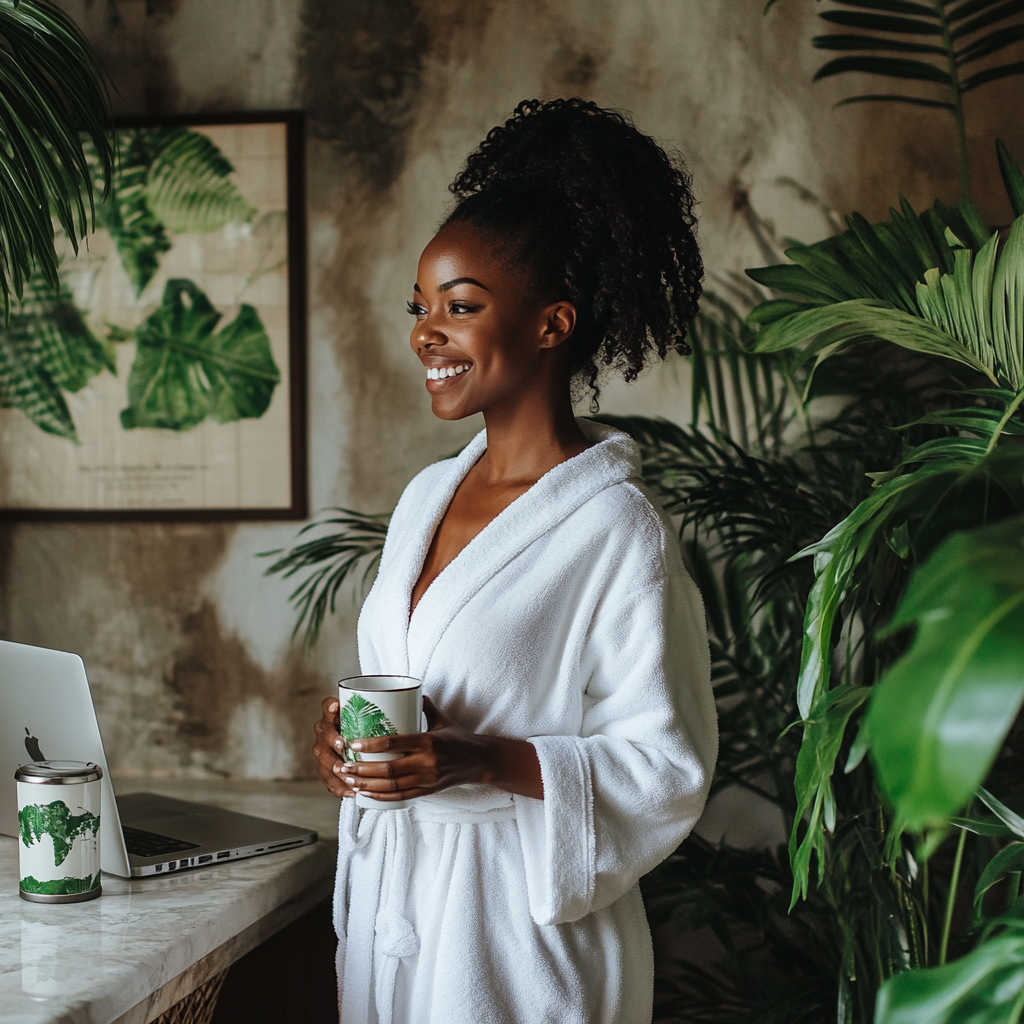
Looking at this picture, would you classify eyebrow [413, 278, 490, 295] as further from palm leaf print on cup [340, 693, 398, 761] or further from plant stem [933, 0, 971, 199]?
plant stem [933, 0, 971, 199]

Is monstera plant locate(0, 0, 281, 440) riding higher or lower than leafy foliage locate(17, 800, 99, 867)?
higher

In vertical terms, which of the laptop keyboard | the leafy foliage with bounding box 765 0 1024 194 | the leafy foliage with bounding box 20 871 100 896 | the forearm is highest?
the leafy foliage with bounding box 765 0 1024 194

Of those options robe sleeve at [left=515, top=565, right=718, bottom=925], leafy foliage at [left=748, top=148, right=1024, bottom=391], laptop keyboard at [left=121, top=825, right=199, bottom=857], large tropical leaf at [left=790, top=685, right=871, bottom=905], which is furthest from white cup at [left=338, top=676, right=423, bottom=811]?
leafy foliage at [left=748, top=148, right=1024, bottom=391]

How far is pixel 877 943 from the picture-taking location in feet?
4.96

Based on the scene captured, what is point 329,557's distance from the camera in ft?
6.44

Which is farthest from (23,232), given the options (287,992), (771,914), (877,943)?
(771,914)

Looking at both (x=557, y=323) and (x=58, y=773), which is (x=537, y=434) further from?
(x=58, y=773)

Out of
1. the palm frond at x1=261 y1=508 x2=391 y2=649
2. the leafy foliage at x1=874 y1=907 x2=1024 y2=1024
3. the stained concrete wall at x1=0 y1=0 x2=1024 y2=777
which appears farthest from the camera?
the stained concrete wall at x1=0 y1=0 x2=1024 y2=777

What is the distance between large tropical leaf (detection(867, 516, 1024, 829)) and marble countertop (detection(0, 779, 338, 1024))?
81 cm

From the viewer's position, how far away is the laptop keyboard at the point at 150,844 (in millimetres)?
1339

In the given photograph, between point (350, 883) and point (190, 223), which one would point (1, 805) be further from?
point (190, 223)

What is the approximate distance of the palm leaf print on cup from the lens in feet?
3.24

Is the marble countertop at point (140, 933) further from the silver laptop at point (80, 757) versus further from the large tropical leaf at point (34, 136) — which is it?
the large tropical leaf at point (34, 136)

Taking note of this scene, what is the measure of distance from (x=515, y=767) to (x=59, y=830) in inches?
19.7
